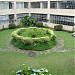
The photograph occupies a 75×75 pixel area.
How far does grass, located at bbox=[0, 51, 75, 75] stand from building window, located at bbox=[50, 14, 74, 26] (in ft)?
62.8

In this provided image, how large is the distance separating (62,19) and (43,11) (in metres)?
6.49

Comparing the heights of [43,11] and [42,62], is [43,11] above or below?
above

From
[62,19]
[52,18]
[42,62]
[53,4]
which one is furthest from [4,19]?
[42,62]

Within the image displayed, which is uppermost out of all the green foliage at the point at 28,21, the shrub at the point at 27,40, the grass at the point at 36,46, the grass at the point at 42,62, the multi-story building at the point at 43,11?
the multi-story building at the point at 43,11

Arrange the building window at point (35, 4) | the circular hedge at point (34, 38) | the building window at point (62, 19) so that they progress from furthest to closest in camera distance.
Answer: the building window at point (35, 4) < the building window at point (62, 19) < the circular hedge at point (34, 38)

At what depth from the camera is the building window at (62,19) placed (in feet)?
149

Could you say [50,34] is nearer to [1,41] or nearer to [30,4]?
[1,41]

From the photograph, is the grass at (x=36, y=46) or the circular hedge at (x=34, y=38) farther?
the circular hedge at (x=34, y=38)

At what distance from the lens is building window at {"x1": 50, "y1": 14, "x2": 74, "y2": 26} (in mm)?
45269

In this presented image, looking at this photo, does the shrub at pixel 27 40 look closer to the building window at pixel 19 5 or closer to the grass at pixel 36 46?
the grass at pixel 36 46

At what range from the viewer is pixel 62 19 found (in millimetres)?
47312

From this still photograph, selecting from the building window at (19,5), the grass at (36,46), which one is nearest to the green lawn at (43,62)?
the grass at (36,46)

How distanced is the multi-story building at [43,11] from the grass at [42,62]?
62.1 ft

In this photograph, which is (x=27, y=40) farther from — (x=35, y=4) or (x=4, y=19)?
(x=35, y=4)
